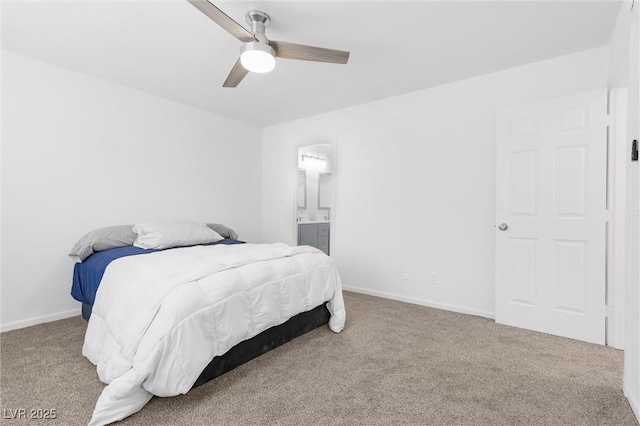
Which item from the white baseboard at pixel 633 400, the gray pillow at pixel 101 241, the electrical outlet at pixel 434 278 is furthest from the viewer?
the electrical outlet at pixel 434 278

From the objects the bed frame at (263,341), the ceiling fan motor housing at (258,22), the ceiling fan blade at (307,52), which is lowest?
the bed frame at (263,341)

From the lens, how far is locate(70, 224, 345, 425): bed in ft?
4.98

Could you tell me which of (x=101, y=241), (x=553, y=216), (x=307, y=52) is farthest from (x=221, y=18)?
(x=553, y=216)

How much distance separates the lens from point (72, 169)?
299 cm

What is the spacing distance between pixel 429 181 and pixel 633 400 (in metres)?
2.23

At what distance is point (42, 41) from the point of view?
248 cm

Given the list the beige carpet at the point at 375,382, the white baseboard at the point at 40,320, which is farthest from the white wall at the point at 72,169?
the beige carpet at the point at 375,382

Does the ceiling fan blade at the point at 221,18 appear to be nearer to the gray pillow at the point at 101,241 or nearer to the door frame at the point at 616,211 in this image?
the gray pillow at the point at 101,241

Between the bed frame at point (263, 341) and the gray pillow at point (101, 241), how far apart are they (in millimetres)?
460

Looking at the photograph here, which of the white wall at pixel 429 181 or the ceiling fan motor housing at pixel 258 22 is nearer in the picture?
the ceiling fan motor housing at pixel 258 22

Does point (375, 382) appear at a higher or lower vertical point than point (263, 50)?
lower

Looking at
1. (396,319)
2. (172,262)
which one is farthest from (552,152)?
(172,262)

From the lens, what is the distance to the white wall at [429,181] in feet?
9.57

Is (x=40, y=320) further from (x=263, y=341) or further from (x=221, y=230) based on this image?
(x=263, y=341)
